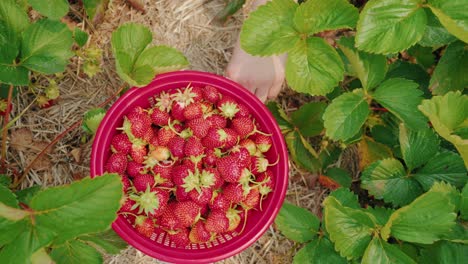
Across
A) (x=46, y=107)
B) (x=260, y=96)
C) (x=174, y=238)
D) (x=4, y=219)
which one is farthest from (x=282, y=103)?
(x=4, y=219)

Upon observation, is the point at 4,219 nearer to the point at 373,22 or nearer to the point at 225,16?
the point at 373,22

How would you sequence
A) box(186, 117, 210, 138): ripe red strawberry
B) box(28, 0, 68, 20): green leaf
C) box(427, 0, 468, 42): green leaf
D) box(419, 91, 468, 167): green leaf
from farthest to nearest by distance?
box(186, 117, 210, 138): ripe red strawberry < box(28, 0, 68, 20): green leaf < box(419, 91, 468, 167): green leaf < box(427, 0, 468, 42): green leaf

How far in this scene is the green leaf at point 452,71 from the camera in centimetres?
139

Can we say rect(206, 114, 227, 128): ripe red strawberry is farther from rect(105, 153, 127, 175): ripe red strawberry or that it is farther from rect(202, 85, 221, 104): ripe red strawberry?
rect(105, 153, 127, 175): ripe red strawberry

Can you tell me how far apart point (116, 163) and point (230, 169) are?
0.28 metres

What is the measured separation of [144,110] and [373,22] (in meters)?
0.62

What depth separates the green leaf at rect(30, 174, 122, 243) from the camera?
915 mm

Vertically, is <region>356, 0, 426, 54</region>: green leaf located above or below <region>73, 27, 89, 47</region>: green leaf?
above

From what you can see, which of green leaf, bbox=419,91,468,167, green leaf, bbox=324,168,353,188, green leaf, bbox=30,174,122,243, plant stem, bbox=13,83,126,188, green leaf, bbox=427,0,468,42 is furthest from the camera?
green leaf, bbox=324,168,353,188

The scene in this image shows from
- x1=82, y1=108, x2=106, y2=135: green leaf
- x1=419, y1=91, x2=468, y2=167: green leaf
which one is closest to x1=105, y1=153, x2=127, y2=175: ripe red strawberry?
x1=82, y1=108, x2=106, y2=135: green leaf

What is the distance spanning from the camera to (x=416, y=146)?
1.35 meters

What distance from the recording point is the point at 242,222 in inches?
56.8

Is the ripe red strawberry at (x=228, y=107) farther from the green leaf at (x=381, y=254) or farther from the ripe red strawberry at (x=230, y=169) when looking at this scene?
the green leaf at (x=381, y=254)

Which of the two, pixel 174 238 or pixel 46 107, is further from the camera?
pixel 46 107
